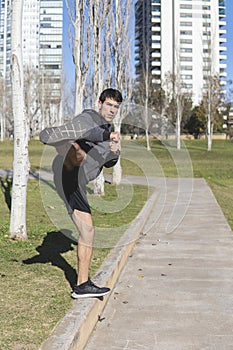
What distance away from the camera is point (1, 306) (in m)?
4.57

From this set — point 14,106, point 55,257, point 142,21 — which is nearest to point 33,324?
point 55,257

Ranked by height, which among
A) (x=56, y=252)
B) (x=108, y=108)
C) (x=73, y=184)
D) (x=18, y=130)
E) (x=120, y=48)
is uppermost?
(x=120, y=48)

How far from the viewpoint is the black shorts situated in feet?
15.4

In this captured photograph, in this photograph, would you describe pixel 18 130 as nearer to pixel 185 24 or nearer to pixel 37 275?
pixel 37 275

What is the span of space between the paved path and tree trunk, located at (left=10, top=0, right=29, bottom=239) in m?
1.91

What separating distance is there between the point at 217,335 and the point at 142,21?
385 feet

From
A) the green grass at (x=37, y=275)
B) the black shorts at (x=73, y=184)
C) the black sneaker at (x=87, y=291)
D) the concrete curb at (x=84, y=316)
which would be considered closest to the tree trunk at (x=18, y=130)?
the green grass at (x=37, y=275)

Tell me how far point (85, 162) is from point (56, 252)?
2790 mm

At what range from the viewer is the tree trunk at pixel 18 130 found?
7621 mm

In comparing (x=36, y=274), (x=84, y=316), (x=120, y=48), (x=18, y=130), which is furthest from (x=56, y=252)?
(x=120, y=48)

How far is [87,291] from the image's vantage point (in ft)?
15.7

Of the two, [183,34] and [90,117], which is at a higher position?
[183,34]

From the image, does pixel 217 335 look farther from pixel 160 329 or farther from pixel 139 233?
pixel 139 233

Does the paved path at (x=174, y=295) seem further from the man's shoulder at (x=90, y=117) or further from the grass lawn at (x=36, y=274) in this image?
the man's shoulder at (x=90, y=117)
